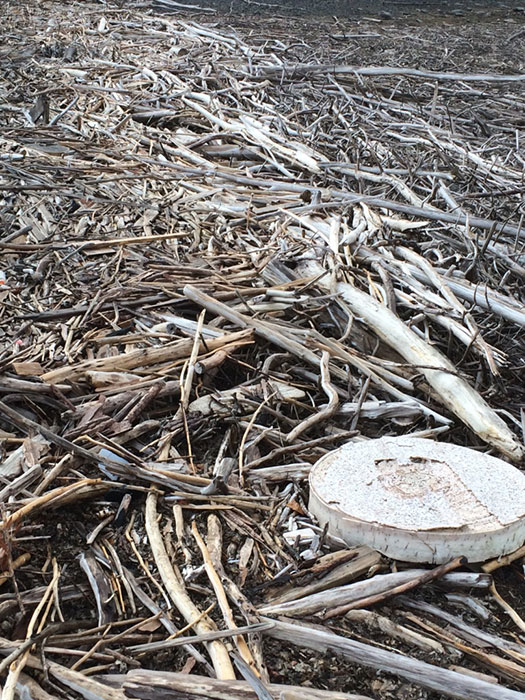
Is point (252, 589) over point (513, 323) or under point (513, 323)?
under

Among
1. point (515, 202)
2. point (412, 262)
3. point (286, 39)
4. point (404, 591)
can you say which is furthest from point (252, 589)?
point (286, 39)

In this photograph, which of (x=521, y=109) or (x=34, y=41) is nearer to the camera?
(x=521, y=109)

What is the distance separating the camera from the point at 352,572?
2291 millimetres

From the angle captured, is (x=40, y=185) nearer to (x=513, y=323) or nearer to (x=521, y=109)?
(x=513, y=323)

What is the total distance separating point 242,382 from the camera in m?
3.32

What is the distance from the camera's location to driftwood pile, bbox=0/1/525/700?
6.83 feet

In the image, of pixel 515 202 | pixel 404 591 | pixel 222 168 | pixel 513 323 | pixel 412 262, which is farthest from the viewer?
pixel 222 168

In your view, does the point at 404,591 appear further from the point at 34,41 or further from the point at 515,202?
the point at 34,41

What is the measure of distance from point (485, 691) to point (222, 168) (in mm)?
4359

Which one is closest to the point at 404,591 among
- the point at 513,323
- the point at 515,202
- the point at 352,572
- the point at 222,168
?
the point at 352,572

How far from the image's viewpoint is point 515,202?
4.52 meters

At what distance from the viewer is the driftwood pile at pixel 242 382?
6.83 ft

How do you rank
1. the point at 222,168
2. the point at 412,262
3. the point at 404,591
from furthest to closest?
the point at 222,168 → the point at 412,262 → the point at 404,591

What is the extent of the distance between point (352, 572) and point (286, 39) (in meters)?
8.36
